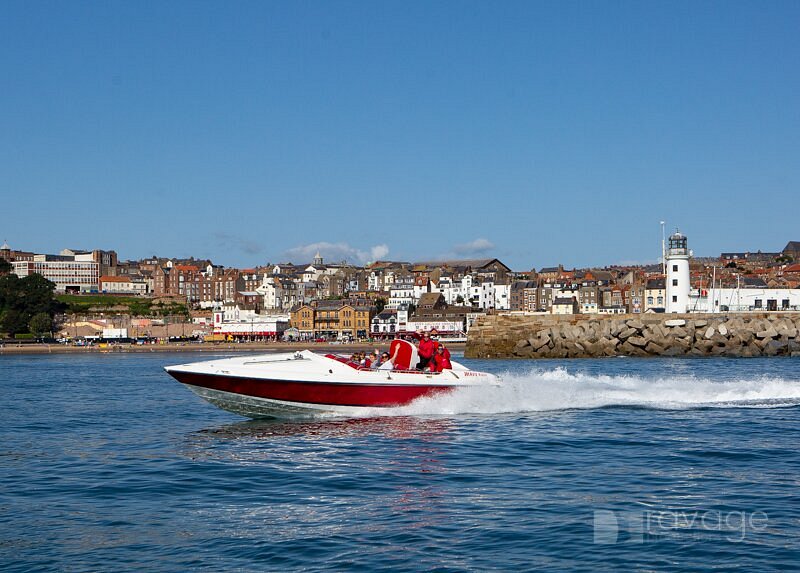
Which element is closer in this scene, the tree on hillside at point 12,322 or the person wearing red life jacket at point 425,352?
the person wearing red life jacket at point 425,352

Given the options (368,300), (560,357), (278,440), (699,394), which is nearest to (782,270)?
(368,300)

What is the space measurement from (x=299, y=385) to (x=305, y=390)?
18 cm

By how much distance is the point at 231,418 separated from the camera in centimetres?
2247

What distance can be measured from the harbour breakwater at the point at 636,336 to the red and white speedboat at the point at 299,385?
130 feet

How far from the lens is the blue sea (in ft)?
34.0

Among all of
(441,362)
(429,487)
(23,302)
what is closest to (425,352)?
(441,362)

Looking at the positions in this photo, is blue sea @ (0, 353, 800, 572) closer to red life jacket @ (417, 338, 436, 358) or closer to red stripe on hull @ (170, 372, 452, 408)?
red stripe on hull @ (170, 372, 452, 408)

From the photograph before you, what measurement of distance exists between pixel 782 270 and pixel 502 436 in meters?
134

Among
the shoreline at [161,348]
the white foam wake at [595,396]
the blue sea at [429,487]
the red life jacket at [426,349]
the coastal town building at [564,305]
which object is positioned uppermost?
the coastal town building at [564,305]

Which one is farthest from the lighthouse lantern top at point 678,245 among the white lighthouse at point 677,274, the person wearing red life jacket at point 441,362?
the person wearing red life jacket at point 441,362

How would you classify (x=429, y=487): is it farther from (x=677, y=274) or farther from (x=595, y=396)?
(x=677, y=274)

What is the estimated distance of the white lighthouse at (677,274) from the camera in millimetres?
70938

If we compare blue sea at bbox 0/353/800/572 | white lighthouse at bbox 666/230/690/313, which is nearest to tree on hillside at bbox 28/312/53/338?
white lighthouse at bbox 666/230/690/313

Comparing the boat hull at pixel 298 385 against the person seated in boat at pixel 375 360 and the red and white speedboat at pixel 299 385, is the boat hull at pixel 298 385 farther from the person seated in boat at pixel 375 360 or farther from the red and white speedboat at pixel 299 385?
the person seated in boat at pixel 375 360
